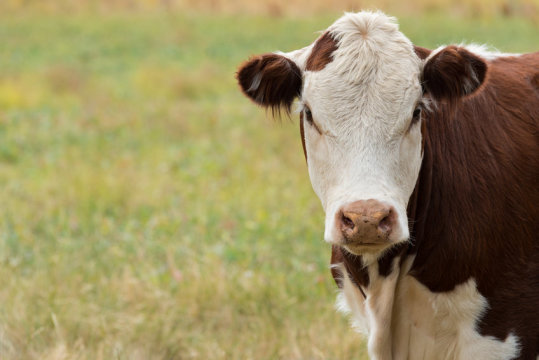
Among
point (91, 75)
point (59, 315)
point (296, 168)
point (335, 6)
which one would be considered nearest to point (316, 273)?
point (59, 315)

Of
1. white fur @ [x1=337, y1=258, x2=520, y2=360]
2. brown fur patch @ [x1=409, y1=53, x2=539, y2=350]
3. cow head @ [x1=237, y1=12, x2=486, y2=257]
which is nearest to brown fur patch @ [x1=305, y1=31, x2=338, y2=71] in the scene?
cow head @ [x1=237, y1=12, x2=486, y2=257]

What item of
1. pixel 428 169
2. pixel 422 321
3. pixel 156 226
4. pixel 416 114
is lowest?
pixel 156 226

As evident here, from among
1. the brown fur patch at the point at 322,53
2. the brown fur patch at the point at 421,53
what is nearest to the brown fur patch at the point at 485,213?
the brown fur patch at the point at 421,53

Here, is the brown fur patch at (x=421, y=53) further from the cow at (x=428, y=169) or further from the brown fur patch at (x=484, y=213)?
the brown fur patch at (x=484, y=213)

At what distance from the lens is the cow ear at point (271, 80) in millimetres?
3555

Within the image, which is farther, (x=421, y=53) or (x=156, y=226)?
(x=156, y=226)

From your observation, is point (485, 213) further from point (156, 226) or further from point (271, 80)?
point (156, 226)

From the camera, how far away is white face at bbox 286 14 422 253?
3.20 m

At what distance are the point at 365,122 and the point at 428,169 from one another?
0.49 metres

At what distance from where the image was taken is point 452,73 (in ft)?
11.3

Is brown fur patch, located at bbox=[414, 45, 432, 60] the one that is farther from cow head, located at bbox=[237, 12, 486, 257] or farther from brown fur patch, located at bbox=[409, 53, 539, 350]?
brown fur patch, located at bbox=[409, 53, 539, 350]

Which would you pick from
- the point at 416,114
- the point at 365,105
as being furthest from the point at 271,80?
the point at 416,114

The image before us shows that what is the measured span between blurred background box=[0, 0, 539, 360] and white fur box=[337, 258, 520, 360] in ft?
3.13

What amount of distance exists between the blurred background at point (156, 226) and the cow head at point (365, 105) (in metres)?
0.55
